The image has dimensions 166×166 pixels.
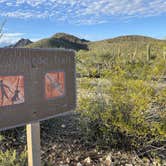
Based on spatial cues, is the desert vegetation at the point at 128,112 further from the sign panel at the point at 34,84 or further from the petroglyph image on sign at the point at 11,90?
the petroglyph image on sign at the point at 11,90

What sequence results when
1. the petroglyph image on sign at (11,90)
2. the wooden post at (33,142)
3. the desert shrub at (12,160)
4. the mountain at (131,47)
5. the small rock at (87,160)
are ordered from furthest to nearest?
the mountain at (131,47) → the small rock at (87,160) → the desert shrub at (12,160) → the wooden post at (33,142) → the petroglyph image on sign at (11,90)

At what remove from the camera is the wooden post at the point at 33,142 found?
2982 mm

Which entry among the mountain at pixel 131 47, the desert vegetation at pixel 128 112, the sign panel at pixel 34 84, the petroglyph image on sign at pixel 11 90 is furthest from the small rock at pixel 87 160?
the mountain at pixel 131 47

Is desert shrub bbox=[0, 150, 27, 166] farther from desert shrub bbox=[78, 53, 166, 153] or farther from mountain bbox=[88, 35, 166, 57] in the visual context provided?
mountain bbox=[88, 35, 166, 57]

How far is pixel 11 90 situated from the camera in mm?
2678

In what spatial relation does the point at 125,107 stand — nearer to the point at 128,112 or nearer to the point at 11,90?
the point at 128,112

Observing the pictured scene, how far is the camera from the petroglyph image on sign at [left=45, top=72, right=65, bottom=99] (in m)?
3.02

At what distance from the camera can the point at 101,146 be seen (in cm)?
512

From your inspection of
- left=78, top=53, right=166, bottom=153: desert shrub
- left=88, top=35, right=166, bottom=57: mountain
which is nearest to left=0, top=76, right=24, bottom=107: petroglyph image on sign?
left=78, top=53, right=166, bottom=153: desert shrub

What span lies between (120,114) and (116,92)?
12.8 inches

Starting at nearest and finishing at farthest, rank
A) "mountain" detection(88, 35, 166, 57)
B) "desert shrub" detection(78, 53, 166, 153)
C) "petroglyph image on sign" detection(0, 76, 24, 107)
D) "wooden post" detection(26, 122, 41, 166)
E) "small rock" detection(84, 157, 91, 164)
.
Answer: "petroglyph image on sign" detection(0, 76, 24, 107) → "wooden post" detection(26, 122, 41, 166) → "small rock" detection(84, 157, 91, 164) → "desert shrub" detection(78, 53, 166, 153) → "mountain" detection(88, 35, 166, 57)

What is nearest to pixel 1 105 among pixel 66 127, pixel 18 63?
pixel 18 63

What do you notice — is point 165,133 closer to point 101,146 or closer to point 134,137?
point 134,137

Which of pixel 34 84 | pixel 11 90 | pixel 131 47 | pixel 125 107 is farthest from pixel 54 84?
pixel 131 47
